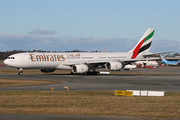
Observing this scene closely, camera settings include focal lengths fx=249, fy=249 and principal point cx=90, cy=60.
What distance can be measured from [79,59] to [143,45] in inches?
634

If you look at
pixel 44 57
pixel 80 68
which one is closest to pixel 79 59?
pixel 80 68

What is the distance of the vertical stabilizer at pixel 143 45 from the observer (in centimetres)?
5997

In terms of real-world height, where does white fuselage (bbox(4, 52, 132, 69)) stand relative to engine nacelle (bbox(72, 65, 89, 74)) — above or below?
above

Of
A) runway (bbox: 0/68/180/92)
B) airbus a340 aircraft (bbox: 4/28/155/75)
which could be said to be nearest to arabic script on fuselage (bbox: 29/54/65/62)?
airbus a340 aircraft (bbox: 4/28/155/75)

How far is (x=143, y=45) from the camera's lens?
197ft

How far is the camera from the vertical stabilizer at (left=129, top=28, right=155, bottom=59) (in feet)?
197

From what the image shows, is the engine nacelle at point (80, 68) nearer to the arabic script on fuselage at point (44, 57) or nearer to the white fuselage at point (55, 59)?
the white fuselage at point (55, 59)

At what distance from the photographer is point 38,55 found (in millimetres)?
52438

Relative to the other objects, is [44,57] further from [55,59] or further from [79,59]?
[79,59]

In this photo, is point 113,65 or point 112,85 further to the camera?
point 113,65

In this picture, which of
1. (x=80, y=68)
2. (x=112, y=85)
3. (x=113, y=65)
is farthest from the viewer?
(x=113, y=65)

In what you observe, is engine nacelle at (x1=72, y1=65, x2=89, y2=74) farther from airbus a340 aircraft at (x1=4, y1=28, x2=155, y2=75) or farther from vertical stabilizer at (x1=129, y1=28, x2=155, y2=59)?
vertical stabilizer at (x1=129, y1=28, x2=155, y2=59)

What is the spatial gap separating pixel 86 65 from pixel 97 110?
38068 mm

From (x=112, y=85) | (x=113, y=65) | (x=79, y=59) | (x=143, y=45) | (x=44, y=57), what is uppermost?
(x=143, y=45)
